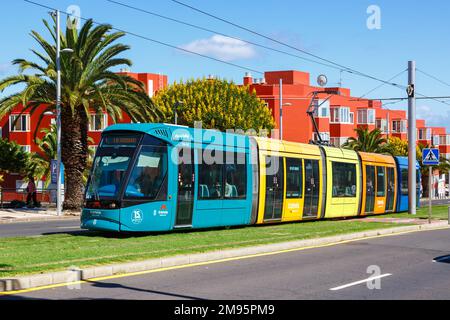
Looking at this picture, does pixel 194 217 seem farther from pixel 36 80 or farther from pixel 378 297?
pixel 36 80

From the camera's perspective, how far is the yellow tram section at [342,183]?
3016cm

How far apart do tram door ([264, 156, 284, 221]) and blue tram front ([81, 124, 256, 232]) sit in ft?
9.92

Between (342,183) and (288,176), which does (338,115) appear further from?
(288,176)

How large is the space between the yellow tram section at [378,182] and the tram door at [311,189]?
531 cm

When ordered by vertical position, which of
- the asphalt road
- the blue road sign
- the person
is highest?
the blue road sign

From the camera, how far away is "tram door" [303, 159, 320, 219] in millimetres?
28094

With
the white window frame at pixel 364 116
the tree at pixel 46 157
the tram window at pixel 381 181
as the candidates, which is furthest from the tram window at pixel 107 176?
the white window frame at pixel 364 116

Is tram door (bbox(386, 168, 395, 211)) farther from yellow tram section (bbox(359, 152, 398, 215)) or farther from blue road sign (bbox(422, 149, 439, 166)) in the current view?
blue road sign (bbox(422, 149, 439, 166))

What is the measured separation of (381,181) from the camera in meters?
35.8

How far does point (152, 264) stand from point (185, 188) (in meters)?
7.65

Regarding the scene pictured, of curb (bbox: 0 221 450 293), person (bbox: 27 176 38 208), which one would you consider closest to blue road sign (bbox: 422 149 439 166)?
curb (bbox: 0 221 450 293)

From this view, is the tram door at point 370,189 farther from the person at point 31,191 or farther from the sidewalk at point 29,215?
the person at point 31,191

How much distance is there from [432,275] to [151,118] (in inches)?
974
